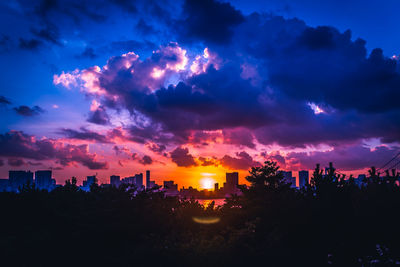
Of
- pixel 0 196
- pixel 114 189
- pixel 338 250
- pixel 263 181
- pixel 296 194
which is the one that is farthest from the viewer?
pixel 263 181

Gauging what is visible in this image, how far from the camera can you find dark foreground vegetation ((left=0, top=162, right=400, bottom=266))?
11570mm

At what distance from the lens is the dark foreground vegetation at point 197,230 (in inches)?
456

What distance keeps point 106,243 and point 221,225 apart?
4918mm

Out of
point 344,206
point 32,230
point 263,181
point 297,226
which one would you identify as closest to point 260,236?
point 297,226

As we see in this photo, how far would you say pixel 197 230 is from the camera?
1331cm

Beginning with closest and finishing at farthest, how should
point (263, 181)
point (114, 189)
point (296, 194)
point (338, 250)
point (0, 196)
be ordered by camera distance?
1. point (338, 250)
2. point (114, 189)
3. point (296, 194)
4. point (0, 196)
5. point (263, 181)

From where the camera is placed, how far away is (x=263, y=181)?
61.0 feet

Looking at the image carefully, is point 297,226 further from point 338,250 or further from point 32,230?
point 32,230

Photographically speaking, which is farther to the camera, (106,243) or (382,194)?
(382,194)

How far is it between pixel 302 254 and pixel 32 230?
11.1 m

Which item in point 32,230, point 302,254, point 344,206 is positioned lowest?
point 302,254

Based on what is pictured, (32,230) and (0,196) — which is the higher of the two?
(0,196)

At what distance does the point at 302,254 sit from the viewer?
1222 centimetres

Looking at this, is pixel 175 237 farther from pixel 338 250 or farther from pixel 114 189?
pixel 338 250
